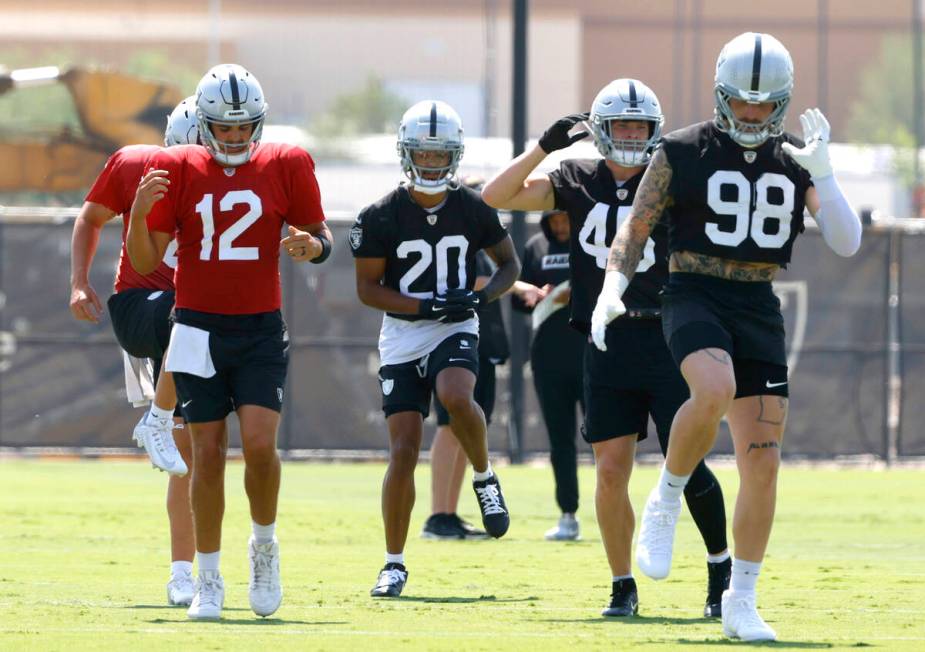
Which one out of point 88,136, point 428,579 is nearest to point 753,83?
point 428,579

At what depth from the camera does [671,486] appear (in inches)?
282

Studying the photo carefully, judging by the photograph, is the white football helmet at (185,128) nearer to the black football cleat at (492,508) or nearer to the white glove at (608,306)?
the black football cleat at (492,508)

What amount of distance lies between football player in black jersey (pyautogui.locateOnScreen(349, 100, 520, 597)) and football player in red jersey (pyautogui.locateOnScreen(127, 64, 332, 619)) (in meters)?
1.33

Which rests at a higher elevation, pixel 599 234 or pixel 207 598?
pixel 599 234

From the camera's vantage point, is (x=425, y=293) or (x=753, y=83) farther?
(x=425, y=293)

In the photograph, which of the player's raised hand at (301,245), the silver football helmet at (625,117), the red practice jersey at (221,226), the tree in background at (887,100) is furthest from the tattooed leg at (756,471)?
the tree in background at (887,100)

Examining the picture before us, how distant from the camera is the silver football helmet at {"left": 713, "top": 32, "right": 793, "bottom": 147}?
22.9ft

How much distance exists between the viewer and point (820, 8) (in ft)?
272

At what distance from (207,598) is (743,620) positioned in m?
2.20

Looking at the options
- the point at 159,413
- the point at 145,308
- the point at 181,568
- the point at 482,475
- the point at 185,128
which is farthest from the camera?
the point at 482,475

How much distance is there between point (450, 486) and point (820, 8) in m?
74.2

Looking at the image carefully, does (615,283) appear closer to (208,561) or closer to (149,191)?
(149,191)

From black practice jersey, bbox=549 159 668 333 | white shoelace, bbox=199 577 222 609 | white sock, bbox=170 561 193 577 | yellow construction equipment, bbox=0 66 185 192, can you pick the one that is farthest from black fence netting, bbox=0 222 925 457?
white shoelace, bbox=199 577 222 609

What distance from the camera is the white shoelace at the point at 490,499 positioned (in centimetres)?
900
